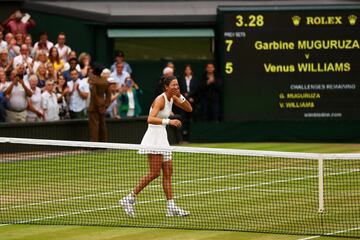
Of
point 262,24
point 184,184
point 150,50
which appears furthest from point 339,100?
point 184,184

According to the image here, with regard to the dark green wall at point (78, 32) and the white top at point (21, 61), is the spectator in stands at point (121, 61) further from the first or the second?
the white top at point (21, 61)

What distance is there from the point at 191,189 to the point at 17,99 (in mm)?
7535

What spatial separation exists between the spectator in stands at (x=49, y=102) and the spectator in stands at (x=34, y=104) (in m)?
0.19

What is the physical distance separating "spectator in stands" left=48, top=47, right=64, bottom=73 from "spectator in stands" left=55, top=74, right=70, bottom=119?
462 millimetres

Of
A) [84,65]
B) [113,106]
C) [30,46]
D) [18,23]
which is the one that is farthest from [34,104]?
[18,23]

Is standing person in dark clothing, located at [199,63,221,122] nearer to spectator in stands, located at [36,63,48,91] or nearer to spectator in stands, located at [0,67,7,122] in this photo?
spectator in stands, located at [36,63,48,91]

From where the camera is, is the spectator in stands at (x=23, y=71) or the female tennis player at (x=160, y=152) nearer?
the female tennis player at (x=160, y=152)

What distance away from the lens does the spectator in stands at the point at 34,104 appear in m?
24.2

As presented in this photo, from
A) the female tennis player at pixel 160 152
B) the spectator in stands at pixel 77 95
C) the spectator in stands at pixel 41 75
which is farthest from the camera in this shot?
the spectator in stands at pixel 77 95

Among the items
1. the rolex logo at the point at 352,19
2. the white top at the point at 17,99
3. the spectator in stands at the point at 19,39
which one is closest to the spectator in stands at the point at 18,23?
the spectator in stands at the point at 19,39

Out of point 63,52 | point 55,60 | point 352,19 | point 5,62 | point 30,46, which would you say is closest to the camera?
point 5,62

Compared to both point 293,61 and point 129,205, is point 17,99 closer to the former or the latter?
point 293,61

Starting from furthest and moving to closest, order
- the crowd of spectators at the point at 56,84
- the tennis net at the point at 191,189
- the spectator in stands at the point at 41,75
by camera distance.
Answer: the spectator in stands at the point at 41,75, the crowd of spectators at the point at 56,84, the tennis net at the point at 191,189

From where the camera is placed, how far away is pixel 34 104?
24.5 meters
